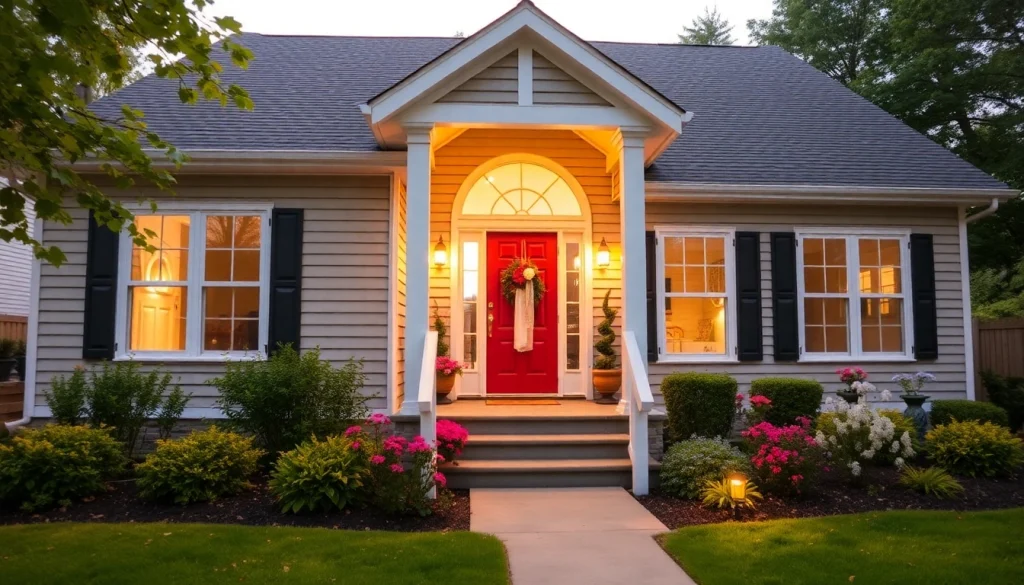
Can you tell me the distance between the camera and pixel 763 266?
344 inches

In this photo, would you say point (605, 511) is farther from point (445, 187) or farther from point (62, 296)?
point (62, 296)

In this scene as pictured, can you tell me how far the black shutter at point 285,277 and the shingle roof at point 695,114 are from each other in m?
0.83

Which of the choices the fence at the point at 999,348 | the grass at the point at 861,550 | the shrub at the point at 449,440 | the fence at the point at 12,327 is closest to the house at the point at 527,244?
the shrub at the point at 449,440

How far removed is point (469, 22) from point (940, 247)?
3070 centimetres

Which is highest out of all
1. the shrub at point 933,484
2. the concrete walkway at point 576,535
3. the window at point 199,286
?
the window at point 199,286

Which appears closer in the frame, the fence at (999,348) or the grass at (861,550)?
the grass at (861,550)

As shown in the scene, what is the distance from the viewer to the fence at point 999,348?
33.6 feet

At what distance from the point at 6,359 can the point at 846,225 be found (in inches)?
472

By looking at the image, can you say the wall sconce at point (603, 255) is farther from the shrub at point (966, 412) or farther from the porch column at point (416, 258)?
the shrub at point (966, 412)

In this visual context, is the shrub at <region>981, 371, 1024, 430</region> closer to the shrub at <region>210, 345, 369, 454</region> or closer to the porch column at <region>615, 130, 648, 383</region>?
the porch column at <region>615, 130, 648, 383</region>

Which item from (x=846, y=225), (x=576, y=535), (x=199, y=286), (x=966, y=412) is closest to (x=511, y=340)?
(x=199, y=286)

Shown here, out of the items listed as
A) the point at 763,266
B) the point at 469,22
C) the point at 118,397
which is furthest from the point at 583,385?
the point at 469,22

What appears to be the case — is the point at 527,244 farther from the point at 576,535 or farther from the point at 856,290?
the point at 576,535

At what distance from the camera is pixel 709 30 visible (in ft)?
102
